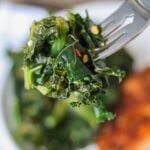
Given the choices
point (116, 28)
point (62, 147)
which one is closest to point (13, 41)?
point (62, 147)

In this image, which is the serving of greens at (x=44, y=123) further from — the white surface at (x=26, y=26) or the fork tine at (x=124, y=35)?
the fork tine at (x=124, y=35)

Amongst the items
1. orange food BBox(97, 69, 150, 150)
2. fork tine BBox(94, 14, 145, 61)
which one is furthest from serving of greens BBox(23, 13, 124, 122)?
orange food BBox(97, 69, 150, 150)

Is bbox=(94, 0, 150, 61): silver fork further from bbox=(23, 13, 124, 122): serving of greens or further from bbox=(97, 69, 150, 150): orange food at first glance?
bbox=(97, 69, 150, 150): orange food

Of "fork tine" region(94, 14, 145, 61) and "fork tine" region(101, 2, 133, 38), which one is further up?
"fork tine" region(101, 2, 133, 38)

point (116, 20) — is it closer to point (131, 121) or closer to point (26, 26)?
point (131, 121)

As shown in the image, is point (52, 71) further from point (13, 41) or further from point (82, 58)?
point (13, 41)

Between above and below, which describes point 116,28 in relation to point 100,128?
above

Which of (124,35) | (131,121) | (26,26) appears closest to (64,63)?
(124,35)
